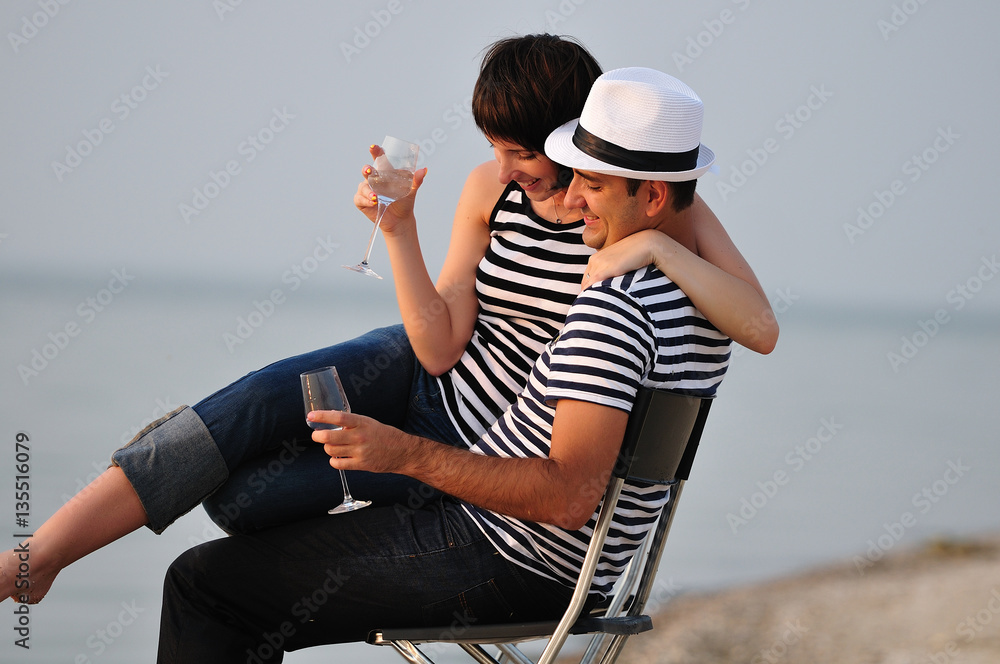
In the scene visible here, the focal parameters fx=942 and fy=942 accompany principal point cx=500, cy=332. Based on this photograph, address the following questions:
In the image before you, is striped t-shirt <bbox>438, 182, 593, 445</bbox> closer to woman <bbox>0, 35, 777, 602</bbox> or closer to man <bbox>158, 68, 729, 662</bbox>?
woman <bbox>0, 35, 777, 602</bbox>

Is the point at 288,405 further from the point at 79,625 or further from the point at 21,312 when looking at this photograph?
the point at 21,312

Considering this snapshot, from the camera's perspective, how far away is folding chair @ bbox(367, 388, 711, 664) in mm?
1427

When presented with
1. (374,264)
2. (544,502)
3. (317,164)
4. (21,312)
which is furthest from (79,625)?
(317,164)

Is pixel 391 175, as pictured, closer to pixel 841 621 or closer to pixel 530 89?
pixel 530 89

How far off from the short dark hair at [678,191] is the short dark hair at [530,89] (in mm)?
298

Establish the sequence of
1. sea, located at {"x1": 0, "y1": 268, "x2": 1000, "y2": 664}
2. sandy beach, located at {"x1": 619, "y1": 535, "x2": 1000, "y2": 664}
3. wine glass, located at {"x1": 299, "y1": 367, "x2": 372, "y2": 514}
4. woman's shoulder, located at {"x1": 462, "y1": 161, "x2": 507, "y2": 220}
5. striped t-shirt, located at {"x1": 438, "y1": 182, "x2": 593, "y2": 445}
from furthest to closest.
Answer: sea, located at {"x1": 0, "y1": 268, "x2": 1000, "y2": 664}, sandy beach, located at {"x1": 619, "y1": 535, "x2": 1000, "y2": 664}, woman's shoulder, located at {"x1": 462, "y1": 161, "x2": 507, "y2": 220}, striped t-shirt, located at {"x1": 438, "y1": 182, "x2": 593, "y2": 445}, wine glass, located at {"x1": 299, "y1": 367, "x2": 372, "y2": 514}

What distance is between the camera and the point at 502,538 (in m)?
1.58

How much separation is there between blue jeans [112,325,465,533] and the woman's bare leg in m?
0.03

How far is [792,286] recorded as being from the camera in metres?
14.4

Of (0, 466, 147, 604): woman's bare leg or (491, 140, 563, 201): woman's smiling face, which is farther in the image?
(491, 140, 563, 201): woman's smiling face

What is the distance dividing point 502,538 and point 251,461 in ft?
1.64

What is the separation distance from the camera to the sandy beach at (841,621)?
3.15 meters

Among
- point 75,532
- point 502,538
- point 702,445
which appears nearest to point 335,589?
point 502,538

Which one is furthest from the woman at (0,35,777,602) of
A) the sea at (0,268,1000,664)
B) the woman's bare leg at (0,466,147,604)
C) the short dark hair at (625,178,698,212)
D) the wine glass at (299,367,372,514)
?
the sea at (0,268,1000,664)
